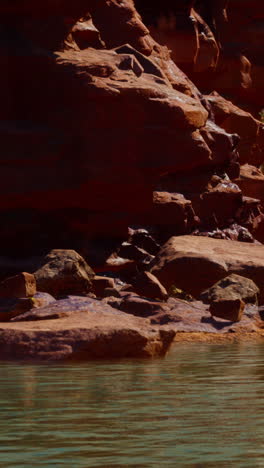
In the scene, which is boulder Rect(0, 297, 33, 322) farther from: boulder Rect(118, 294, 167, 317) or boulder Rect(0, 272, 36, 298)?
boulder Rect(118, 294, 167, 317)

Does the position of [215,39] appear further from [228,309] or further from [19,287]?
[19,287]

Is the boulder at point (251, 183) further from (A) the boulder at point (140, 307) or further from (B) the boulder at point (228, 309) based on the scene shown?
(A) the boulder at point (140, 307)

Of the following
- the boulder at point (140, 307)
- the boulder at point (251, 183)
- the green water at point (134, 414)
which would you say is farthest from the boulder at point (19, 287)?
the boulder at point (251, 183)

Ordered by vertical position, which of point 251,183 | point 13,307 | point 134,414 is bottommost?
point 251,183

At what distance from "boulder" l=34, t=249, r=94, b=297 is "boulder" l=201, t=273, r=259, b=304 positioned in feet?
9.10

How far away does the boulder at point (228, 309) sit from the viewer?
67.4 ft

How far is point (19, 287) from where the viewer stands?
765 inches

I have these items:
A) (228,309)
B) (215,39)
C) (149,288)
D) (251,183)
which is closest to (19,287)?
(149,288)

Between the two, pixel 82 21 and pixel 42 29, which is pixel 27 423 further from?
pixel 82 21

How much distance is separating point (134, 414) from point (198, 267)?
15.7 m

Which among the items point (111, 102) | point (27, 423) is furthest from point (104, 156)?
point (27, 423)

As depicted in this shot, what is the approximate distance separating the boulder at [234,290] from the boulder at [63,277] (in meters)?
2.77

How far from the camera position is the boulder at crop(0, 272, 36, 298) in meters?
19.3

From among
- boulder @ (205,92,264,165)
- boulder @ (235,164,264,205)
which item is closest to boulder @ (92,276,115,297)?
boulder @ (235,164,264,205)
